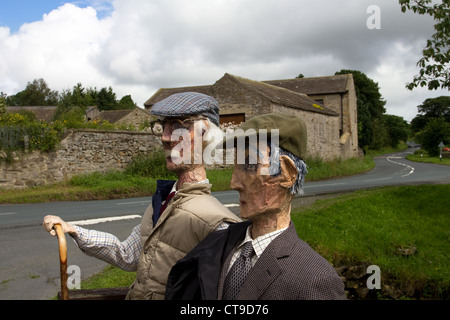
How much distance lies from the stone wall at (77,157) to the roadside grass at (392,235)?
461 inches

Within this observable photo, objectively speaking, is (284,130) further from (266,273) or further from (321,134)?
(321,134)

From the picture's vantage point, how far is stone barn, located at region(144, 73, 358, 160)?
76.5 ft

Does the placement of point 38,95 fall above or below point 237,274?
above

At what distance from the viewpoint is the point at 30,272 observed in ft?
21.5

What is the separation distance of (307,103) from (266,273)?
2776 centimetres

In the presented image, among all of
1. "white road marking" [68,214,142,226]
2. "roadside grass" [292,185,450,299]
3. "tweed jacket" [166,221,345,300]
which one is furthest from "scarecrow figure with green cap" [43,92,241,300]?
"white road marking" [68,214,142,226]

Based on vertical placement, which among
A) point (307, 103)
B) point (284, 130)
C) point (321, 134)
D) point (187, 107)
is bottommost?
point (284, 130)

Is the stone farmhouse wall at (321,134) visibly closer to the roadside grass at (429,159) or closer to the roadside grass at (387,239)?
the roadside grass at (429,159)

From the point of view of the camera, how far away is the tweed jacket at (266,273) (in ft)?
5.36

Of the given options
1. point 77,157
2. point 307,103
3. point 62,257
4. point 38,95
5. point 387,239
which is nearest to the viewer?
point 62,257

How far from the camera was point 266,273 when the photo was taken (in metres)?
1.71

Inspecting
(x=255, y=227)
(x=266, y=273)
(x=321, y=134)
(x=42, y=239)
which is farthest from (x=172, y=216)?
(x=321, y=134)

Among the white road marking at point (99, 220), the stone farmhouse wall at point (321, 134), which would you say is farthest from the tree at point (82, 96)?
A: the white road marking at point (99, 220)

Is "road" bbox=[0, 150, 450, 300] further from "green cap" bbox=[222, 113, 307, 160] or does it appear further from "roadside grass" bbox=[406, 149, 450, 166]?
"roadside grass" bbox=[406, 149, 450, 166]
